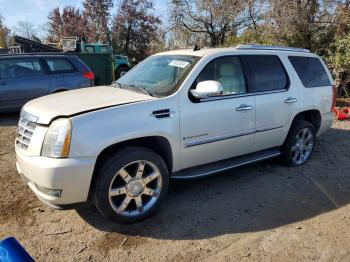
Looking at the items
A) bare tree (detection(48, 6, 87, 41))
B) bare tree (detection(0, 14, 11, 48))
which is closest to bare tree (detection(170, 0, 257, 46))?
bare tree (detection(48, 6, 87, 41))

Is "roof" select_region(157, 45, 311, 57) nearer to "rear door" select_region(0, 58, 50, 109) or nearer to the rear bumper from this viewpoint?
the rear bumper

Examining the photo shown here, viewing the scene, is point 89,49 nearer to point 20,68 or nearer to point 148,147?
point 20,68

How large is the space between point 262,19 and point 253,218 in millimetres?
10207

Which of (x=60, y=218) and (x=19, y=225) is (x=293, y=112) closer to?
(x=60, y=218)

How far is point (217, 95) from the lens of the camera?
13.6 feet

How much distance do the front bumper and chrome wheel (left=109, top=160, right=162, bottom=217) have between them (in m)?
0.30

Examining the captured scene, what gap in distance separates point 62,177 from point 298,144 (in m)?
3.66

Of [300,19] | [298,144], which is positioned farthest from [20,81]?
[300,19]

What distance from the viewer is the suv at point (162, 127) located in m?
3.25

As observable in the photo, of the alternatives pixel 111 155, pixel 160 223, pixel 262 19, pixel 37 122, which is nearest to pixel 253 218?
pixel 160 223

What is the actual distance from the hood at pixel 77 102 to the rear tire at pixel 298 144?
2481 mm

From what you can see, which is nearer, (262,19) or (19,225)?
(19,225)

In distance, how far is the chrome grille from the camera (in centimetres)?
347

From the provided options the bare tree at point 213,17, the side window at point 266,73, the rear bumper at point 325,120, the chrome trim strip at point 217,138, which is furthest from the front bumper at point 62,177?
the bare tree at point 213,17
